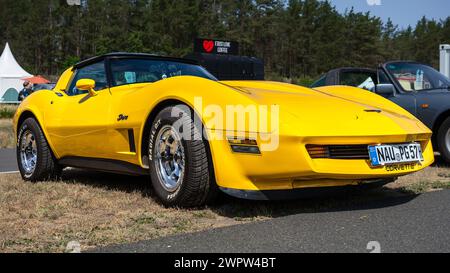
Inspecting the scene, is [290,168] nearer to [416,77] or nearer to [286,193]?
[286,193]

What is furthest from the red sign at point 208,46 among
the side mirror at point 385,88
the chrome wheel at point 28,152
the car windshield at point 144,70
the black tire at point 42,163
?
the car windshield at point 144,70

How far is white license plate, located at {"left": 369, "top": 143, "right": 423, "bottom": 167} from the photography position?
11.2 ft

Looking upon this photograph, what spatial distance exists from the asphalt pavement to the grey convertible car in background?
8.97 feet

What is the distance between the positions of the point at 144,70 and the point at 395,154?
2272 millimetres

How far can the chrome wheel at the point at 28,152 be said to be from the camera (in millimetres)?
5357

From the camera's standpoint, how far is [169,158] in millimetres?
3793

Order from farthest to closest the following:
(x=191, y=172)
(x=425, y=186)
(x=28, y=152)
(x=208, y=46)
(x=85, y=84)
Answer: (x=208, y=46) → (x=28, y=152) → (x=425, y=186) → (x=85, y=84) → (x=191, y=172)

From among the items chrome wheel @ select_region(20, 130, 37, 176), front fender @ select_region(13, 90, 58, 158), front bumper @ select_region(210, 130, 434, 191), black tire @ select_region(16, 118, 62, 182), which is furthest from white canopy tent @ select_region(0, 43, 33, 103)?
front bumper @ select_region(210, 130, 434, 191)

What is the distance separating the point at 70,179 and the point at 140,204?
1.76 metres

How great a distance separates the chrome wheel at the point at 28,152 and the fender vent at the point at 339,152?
317cm

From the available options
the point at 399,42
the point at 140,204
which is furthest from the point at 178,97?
the point at 399,42

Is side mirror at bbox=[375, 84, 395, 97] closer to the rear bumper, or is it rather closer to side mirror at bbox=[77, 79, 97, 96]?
the rear bumper

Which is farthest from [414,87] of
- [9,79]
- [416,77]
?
[9,79]

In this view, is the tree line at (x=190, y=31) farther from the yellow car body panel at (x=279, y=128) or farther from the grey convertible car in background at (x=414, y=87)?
the yellow car body panel at (x=279, y=128)
